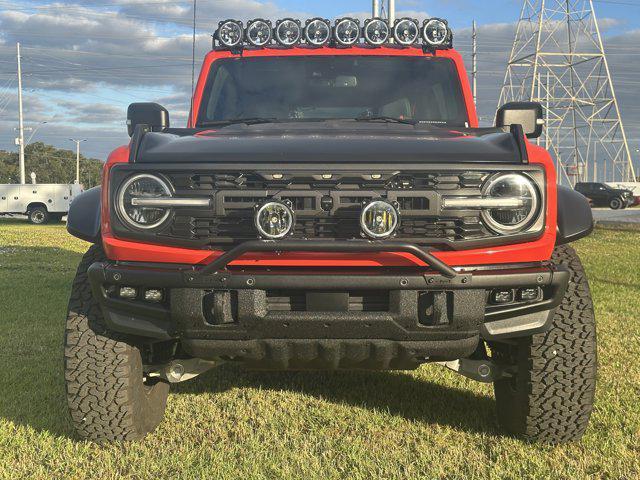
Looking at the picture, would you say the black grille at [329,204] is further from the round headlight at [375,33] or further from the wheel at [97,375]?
the round headlight at [375,33]

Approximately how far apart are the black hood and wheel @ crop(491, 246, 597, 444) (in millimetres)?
679

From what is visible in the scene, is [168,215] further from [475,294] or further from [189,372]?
[475,294]

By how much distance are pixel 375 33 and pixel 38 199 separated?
3045 cm

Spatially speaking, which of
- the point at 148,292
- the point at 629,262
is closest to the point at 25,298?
the point at 148,292

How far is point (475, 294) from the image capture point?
9.64 ft

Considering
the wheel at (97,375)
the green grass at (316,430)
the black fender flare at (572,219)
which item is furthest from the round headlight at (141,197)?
the black fender flare at (572,219)

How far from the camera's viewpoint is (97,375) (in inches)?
132

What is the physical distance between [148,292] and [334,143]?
0.98m

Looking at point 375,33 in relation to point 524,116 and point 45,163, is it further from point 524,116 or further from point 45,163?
point 45,163

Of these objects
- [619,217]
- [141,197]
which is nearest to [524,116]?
[141,197]

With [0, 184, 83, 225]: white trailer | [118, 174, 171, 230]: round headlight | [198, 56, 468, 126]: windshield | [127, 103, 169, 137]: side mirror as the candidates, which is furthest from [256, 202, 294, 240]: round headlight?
[0, 184, 83, 225]: white trailer

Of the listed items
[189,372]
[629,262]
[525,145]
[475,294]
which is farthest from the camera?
[629,262]

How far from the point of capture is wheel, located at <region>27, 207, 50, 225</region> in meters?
32.2

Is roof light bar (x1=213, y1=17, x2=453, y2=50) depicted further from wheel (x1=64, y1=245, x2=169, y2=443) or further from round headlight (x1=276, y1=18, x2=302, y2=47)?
wheel (x1=64, y1=245, x2=169, y2=443)
